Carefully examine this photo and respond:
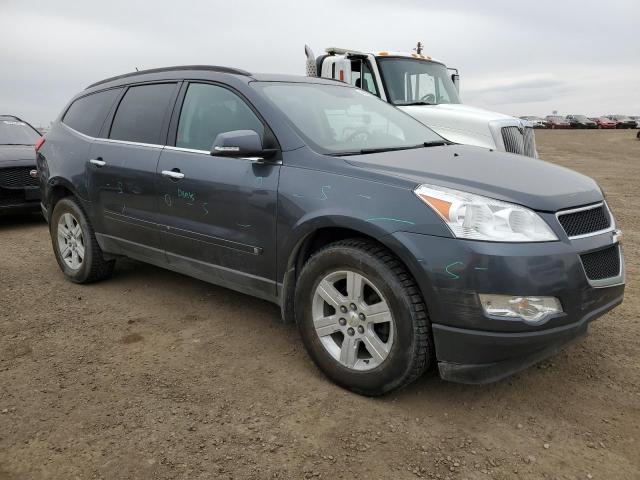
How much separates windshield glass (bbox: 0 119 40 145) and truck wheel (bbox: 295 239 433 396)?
7590mm

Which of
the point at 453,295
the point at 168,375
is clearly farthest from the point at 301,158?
the point at 168,375

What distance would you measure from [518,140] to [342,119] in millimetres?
4477

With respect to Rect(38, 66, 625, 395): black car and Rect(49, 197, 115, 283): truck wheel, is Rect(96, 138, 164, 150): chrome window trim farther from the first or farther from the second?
Rect(49, 197, 115, 283): truck wheel

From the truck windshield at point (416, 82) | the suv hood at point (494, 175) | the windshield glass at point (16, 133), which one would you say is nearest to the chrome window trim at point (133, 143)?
A: the suv hood at point (494, 175)

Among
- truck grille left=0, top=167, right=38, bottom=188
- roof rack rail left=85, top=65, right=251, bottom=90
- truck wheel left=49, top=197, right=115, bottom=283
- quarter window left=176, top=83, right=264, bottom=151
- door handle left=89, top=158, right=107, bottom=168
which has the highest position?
roof rack rail left=85, top=65, right=251, bottom=90

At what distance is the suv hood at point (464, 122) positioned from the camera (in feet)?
23.4

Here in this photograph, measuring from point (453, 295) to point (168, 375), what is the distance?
178 centimetres

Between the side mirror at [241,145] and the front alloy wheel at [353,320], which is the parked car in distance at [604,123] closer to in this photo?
the side mirror at [241,145]

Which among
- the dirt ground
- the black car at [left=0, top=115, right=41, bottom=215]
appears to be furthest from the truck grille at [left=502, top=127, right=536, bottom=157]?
the black car at [left=0, top=115, right=41, bottom=215]

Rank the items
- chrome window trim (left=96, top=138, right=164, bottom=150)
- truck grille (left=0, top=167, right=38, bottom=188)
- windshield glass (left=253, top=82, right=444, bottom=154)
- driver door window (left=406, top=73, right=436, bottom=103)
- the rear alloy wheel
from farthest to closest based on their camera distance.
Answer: driver door window (left=406, top=73, right=436, bottom=103) < truck grille (left=0, top=167, right=38, bottom=188) < the rear alloy wheel < chrome window trim (left=96, top=138, right=164, bottom=150) < windshield glass (left=253, top=82, right=444, bottom=154)

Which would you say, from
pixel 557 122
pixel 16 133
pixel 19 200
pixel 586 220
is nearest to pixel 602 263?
pixel 586 220

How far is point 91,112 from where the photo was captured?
195 inches

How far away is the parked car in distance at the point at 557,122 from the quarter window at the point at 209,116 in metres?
59.2

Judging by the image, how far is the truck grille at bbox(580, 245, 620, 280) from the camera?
2.73 metres
